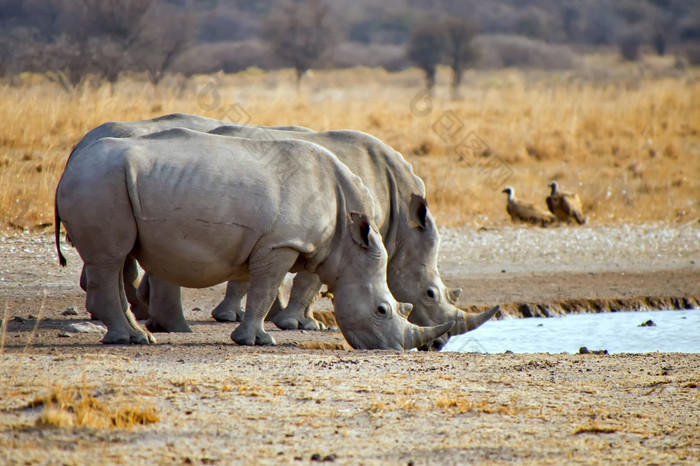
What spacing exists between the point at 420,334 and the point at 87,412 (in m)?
3.04

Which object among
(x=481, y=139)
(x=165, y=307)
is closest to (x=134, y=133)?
(x=165, y=307)

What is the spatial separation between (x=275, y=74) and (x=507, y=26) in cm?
2981

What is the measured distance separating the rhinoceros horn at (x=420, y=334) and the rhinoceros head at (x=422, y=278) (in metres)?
0.53

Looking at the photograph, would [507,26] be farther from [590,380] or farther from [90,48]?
[590,380]

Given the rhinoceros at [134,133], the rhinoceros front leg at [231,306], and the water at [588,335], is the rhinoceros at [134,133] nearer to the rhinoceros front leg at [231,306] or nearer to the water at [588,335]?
the rhinoceros front leg at [231,306]

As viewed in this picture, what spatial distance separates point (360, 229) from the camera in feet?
23.5

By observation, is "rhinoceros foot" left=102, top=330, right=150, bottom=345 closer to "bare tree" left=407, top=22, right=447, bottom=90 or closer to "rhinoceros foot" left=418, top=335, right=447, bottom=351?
"rhinoceros foot" left=418, top=335, right=447, bottom=351

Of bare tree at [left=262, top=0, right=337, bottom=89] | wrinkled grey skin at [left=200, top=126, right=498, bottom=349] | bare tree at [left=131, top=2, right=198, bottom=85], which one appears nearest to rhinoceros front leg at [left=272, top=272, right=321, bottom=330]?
wrinkled grey skin at [left=200, top=126, right=498, bottom=349]

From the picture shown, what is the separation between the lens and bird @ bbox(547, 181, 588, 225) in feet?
44.5

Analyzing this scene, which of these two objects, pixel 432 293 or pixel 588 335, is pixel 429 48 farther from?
pixel 432 293

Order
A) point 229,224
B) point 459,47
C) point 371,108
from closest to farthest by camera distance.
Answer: point 229,224, point 371,108, point 459,47

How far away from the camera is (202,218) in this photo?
6637mm

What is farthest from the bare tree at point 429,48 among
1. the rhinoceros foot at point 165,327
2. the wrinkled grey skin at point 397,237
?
the rhinoceros foot at point 165,327

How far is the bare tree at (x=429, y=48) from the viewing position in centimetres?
3888
